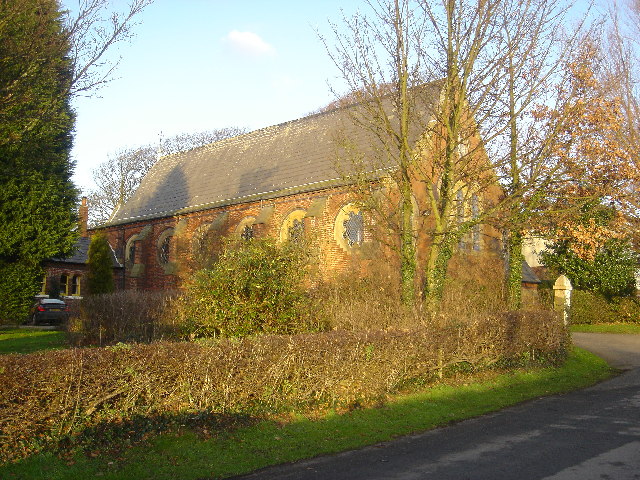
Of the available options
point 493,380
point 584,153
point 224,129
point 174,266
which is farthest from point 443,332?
point 224,129

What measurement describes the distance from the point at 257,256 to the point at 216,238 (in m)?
14.1

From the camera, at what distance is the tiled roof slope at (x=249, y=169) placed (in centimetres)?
2539

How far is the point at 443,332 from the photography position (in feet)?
38.2

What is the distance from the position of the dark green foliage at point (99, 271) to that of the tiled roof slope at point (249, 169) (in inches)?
170

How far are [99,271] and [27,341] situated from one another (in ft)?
32.6

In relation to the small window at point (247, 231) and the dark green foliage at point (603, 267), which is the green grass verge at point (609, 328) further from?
the small window at point (247, 231)

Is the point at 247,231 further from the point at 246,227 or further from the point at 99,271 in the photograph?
the point at 99,271

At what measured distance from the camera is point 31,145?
12234mm

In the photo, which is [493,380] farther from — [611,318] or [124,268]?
[124,268]

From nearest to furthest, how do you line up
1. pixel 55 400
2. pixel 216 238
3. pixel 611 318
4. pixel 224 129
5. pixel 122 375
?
pixel 55 400
pixel 122 375
pixel 216 238
pixel 611 318
pixel 224 129

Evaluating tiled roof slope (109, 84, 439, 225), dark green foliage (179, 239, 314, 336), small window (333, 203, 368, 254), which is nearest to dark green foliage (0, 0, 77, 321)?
dark green foliage (179, 239, 314, 336)

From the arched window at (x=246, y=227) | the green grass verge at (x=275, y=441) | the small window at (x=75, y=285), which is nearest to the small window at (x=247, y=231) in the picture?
the arched window at (x=246, y=227)

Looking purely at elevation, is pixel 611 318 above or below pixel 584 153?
below

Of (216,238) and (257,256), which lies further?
(216,238)
